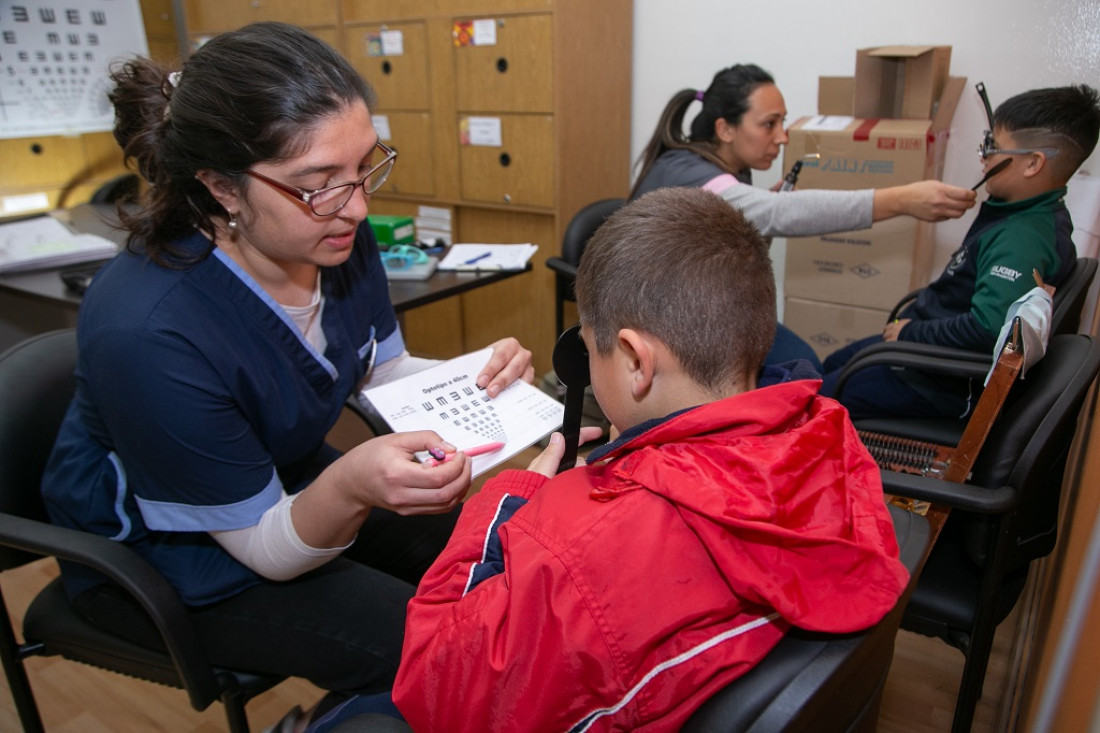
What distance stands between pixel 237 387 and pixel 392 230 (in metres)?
1.39

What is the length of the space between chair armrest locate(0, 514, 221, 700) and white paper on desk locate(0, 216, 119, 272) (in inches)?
51.5

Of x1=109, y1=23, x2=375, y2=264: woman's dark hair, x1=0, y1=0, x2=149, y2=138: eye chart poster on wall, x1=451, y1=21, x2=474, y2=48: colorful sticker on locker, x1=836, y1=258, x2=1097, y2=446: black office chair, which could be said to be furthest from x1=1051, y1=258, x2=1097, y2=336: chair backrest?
x1=0, y1=0, x2=149, y2=138: eye chart poster on wall

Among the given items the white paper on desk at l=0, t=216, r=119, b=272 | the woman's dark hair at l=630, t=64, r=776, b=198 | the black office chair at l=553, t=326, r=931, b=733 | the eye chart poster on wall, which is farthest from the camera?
the eye chart poster on wall

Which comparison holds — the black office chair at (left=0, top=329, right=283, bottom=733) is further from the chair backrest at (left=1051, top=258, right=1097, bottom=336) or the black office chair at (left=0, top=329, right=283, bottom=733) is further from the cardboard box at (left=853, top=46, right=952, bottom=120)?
the cardboard box at (left=853, top=46, right=952, bottom=120)

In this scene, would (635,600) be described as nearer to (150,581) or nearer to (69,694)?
(150,581)

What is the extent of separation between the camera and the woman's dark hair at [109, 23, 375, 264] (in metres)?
1.00

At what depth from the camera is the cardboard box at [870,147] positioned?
7.44 feet

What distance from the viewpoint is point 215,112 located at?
100cm

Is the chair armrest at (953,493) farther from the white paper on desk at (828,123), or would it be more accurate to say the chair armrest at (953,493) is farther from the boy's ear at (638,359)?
the white paper on desk at (828,123)

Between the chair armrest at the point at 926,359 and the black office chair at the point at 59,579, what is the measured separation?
4.26 feet

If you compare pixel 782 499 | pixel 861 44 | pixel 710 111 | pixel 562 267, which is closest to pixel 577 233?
pixel 562 267

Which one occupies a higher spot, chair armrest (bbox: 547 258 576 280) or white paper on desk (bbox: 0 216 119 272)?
white paper on desk (bbox: 0 216 119 272)

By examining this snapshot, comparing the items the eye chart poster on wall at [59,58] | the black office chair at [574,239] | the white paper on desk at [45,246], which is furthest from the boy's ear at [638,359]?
the eye chart poster on wall at [59,58]

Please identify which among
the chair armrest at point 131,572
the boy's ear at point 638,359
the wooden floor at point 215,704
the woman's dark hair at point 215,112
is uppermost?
the woman's dark hair at point 215,112
